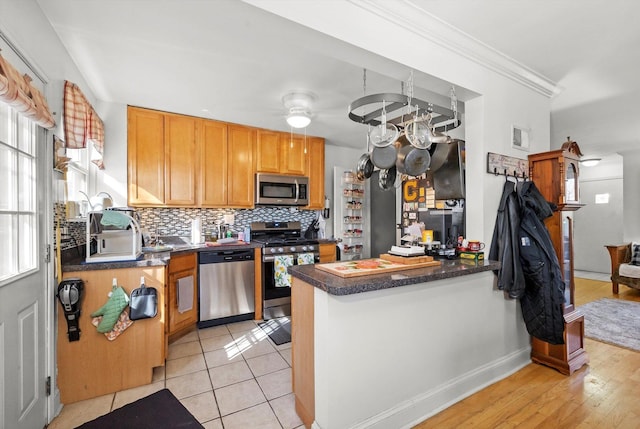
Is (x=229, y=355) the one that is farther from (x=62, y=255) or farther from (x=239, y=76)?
(x=239, y=76)

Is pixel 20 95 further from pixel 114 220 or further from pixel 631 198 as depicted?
pixel 631 198

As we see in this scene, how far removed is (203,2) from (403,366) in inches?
87.5

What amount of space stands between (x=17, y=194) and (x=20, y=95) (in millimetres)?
612

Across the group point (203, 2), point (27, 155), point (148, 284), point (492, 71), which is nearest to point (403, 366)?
point (148, 284)

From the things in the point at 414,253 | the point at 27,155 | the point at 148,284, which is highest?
the point at 27,155

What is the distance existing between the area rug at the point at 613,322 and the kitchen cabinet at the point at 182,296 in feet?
14.3

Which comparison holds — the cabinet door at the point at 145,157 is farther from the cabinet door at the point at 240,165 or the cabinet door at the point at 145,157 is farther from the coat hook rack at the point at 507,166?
the coat hook rack at the point at 507,166

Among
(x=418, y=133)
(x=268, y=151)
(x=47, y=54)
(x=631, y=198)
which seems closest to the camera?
(x=47, y=54)

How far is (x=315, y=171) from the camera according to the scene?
4.34 m

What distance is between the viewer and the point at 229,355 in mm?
2621

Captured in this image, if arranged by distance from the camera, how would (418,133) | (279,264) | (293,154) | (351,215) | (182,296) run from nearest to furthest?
(418,133)
(182,296)
(279,264)
(293,154)
(351,215)

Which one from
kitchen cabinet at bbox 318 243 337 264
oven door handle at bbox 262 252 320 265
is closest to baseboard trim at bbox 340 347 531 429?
oven door handle at bbox 262 252 320 265

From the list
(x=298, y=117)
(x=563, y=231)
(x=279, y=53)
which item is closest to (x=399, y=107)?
(x=279, y=53)

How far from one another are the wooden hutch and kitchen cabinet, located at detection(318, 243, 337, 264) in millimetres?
2356
